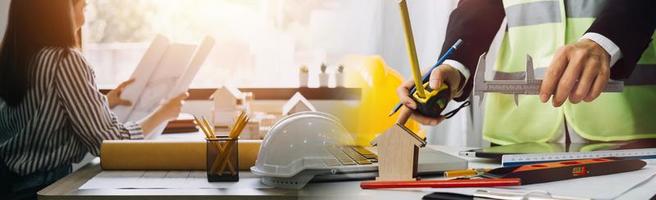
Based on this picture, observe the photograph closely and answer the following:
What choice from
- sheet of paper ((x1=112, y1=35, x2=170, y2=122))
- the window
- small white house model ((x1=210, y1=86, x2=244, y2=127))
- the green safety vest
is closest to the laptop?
the green safety vest

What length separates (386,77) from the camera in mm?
552

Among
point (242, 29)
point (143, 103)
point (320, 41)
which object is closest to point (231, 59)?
point (242, 29)

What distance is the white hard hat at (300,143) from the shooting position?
0.53 m

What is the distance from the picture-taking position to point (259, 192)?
0.59 m

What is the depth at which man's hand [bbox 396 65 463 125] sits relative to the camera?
53 cm

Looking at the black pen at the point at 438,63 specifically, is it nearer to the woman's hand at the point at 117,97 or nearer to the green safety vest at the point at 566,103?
the green safety vest at the point at 566,103

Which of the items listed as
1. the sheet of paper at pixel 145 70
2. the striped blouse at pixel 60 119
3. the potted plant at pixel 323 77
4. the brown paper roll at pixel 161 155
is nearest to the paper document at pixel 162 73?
the sheet of paper at pixel 145 70

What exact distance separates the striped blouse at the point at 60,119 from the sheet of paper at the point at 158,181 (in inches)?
17.0

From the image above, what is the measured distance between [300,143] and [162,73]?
872mm

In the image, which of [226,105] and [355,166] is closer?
[355,166]

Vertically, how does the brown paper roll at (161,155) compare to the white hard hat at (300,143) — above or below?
below

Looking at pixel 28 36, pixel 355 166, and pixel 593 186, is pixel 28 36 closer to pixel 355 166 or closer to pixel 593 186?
pixel 355 166

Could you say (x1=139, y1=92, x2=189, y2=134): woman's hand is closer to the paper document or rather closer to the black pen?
the paper document

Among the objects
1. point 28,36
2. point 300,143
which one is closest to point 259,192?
point 300,143
